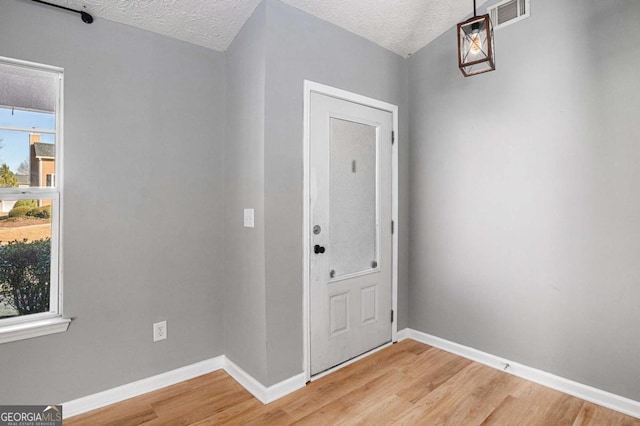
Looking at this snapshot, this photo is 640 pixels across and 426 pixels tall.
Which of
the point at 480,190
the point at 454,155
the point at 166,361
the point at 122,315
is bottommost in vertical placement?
the point at 166,361

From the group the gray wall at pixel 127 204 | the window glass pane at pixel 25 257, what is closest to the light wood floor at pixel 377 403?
the gray wall at pixel 127 204

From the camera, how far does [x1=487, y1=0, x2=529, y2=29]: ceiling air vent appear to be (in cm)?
243

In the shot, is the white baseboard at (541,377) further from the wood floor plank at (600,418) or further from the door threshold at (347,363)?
the door threshold at (347,363)

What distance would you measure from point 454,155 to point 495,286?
1.15 meters

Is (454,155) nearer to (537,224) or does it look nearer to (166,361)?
(537,224)

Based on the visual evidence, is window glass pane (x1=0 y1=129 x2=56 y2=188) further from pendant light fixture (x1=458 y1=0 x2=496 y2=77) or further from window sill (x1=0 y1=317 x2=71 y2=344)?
pendant light fixture (x1=458 y1=0 x2=496 y2=77)

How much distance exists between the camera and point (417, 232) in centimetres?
313

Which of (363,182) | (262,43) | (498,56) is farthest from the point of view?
(363,182)

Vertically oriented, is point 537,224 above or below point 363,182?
below

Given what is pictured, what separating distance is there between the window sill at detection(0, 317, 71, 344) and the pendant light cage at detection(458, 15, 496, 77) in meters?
2.75

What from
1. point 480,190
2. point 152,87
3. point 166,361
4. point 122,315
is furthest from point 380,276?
point 152,87

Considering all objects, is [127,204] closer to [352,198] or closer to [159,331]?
[159,331]

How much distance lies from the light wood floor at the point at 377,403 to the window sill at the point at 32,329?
1.85ft

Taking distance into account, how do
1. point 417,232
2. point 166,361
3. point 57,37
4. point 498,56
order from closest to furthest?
point 57,37
point 166,361
point 498,56
point 417,232
